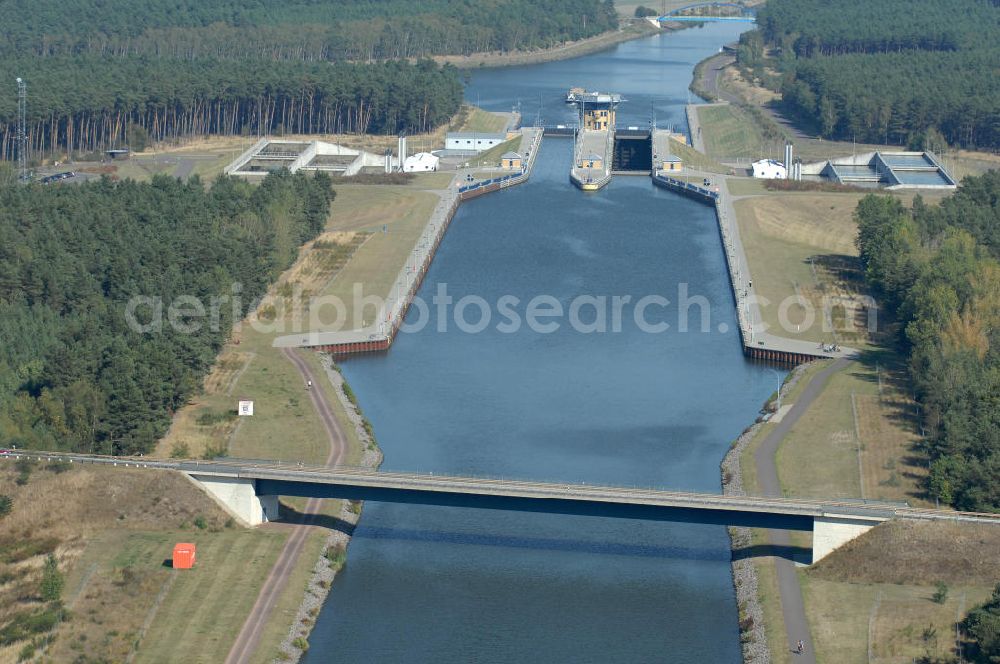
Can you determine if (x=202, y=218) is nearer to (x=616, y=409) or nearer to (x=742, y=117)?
(x=616, y=409)

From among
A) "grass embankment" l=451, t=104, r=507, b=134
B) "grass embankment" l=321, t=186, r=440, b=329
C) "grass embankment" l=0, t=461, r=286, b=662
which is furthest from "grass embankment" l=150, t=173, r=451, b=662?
"grass embankment" l=451, t=104, r=507, b=134

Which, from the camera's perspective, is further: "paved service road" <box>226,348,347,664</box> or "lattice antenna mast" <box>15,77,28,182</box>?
"lattice antenna mast" <box>15,77,28,182</box>

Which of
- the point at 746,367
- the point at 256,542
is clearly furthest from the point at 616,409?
the point at 256,542

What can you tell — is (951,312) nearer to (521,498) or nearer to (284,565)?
(521,498)

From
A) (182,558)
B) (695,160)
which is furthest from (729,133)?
(182,558)

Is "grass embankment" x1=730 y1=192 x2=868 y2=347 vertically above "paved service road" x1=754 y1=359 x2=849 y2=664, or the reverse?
"grass embankment" x1=730 y1=192 x2=868 y2=347

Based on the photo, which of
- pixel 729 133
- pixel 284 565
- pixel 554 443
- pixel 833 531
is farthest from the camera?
pixel 729 133

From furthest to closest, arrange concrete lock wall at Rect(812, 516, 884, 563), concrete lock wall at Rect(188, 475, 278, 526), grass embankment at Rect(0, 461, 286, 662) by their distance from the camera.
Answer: concrete lock wall at Rect(188, 475, 278, 526) → concrete lock wall at Rect(812, 516, 884, 563) → grass embankment at Rect(0, 461, 286, 662)

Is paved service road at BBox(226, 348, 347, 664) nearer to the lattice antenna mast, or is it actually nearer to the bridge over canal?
the bridge over canal
